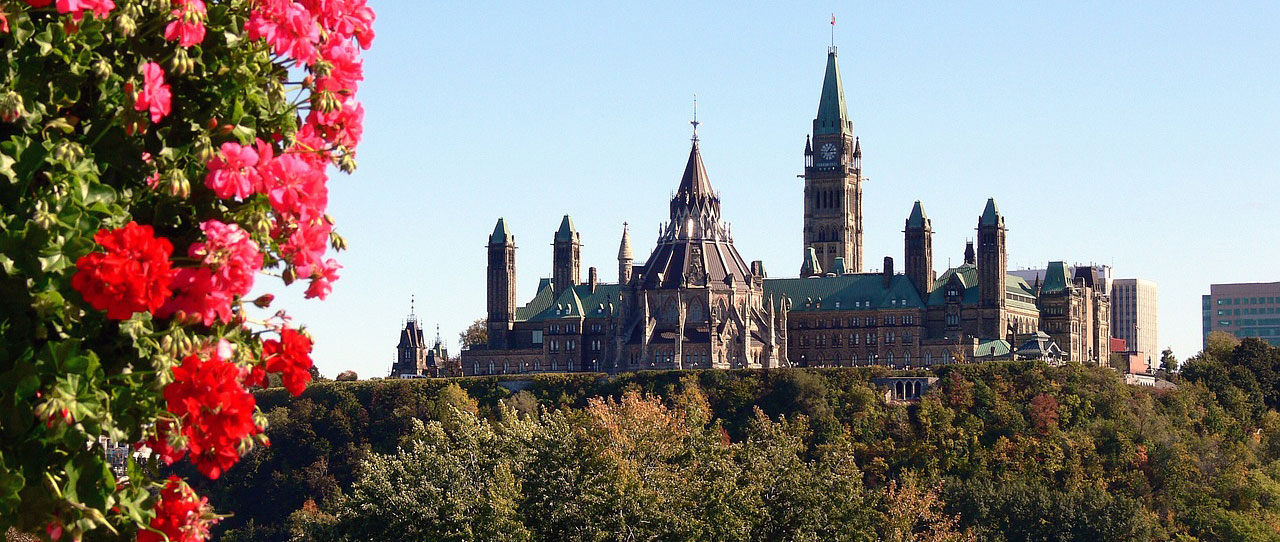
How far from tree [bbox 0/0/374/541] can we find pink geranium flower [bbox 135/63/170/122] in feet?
0.08

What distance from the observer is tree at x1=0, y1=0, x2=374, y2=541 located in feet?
A: 49.4

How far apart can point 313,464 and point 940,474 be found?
57616mm

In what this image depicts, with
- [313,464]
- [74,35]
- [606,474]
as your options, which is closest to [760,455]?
[606,474]

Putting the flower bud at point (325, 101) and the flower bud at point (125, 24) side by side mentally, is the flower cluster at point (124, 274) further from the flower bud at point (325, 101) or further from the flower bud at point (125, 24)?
the flower bud at point (325, 101)

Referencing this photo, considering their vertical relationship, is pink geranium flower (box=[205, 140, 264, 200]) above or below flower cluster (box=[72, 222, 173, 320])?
above

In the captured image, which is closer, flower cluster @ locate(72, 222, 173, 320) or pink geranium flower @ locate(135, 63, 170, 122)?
flower cluster @ locate(72, 222, 173, 320)

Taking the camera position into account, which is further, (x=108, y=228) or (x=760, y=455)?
(x=760, y=455)

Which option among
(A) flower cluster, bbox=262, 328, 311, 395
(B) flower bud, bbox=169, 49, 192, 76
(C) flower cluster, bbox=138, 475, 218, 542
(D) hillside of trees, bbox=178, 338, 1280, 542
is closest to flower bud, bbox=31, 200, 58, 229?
(B) flower bud, bbox=169, 49, 192, 76

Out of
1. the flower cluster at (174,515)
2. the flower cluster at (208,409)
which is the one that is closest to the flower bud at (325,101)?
the flower cluster at (208,409)

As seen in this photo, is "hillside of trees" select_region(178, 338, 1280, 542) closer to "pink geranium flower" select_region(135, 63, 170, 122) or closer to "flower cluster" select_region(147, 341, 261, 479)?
"flower cluster" select_region(147, 341, 261, 479)

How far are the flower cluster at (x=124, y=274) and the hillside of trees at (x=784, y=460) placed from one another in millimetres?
54813

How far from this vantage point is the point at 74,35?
Answer: 51.1 feet

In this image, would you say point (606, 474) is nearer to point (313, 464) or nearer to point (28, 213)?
point (28, 213)

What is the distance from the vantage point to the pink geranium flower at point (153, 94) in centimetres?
1554
